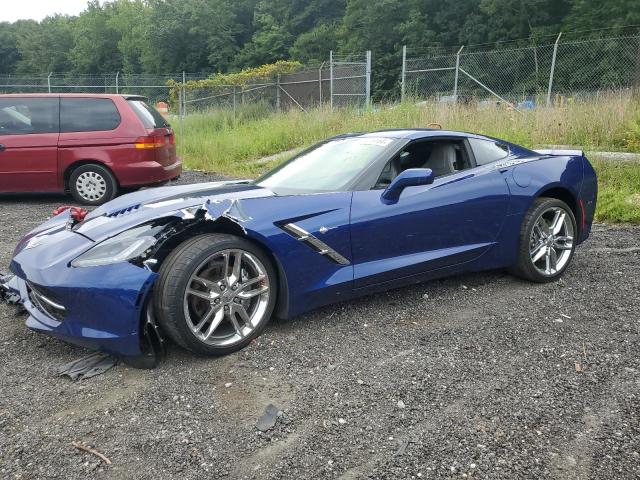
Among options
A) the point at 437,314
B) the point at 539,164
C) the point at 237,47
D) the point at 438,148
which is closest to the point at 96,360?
the point at 437,314

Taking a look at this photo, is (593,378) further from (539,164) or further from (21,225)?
(21,225)

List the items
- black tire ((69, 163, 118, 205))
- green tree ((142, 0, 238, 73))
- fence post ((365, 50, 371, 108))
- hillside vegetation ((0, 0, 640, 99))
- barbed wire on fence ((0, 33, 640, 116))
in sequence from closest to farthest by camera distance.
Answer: black tire ((69, 163, 118, 205)) → fence post ((365, 50, 371, 108)) → barbed wire on fence ((0, 33, 640, 116)) → hillside vegetation ((0, 0, 640, 99)) → green tree ((142, 0, 238, 73))

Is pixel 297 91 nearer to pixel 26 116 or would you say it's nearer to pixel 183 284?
pixel 26 116

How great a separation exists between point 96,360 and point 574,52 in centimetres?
2395

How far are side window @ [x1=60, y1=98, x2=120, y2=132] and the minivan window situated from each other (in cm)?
30

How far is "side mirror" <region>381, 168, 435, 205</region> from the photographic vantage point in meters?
3.47

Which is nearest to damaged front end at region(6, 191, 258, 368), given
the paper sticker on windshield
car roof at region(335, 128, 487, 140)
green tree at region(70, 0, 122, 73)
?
the paper sticker on windshield

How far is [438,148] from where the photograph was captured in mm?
4102

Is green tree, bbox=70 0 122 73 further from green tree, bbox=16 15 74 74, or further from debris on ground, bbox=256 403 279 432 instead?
debris on ground, bbox=256 403 279 432

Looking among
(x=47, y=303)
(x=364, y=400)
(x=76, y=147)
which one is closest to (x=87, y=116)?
(x=76, y=147)

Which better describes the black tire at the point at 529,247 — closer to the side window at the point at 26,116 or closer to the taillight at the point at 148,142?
the taillight at the point at 148,142

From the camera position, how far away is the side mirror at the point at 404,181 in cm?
347

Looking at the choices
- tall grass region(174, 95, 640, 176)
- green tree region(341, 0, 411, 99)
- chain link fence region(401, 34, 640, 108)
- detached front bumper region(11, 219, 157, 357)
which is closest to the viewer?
detached front bumper region(11, 219, 157, 357)

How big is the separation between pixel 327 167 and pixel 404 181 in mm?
647
